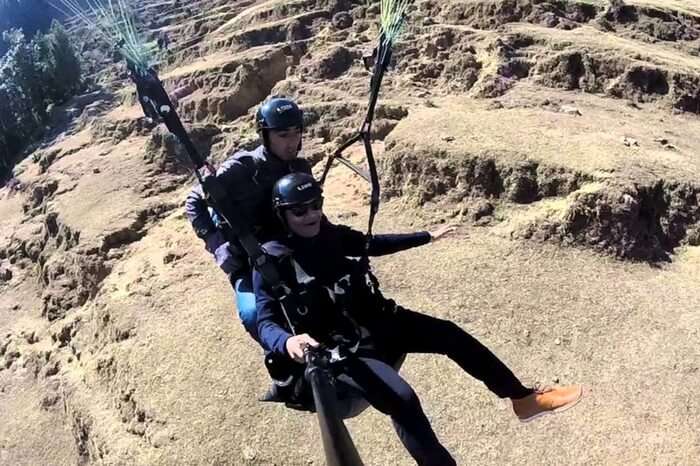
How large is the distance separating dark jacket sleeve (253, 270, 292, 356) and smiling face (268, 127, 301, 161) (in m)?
1.28

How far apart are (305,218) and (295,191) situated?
0.19 meters

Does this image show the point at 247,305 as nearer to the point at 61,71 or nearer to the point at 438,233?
the point at 438,233

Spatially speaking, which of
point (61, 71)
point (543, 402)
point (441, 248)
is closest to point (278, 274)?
point (543, 402)

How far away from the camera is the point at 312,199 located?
497 cm

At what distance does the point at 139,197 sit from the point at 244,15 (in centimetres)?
882

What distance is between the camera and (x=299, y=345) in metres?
4.16

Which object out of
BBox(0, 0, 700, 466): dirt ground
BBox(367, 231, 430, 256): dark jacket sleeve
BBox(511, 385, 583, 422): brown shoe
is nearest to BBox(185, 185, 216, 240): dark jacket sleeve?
BBox(367, 231, 430, 256): dark jacket sleeve

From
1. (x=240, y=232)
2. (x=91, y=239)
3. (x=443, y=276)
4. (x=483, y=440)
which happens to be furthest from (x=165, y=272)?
(x=240, y=232)

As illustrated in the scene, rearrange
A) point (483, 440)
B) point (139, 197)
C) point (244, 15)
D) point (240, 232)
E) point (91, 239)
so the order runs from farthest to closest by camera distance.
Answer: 1. point (244, 15)
2. point (139, 197)
3. point (91, 239)
4. point (483, 440)
5. point (240, 232)

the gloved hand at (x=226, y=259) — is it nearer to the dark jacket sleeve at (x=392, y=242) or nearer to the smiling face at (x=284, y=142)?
the smiling face at (x=284, y=142)

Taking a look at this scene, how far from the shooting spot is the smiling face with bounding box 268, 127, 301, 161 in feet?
18.7

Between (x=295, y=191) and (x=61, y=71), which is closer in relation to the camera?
(x=295, y=191)

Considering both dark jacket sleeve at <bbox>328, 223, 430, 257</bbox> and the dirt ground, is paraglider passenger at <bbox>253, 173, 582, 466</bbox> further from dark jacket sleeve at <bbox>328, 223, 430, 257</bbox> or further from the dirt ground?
the dirt ground

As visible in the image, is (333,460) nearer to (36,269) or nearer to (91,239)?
(91,239)
